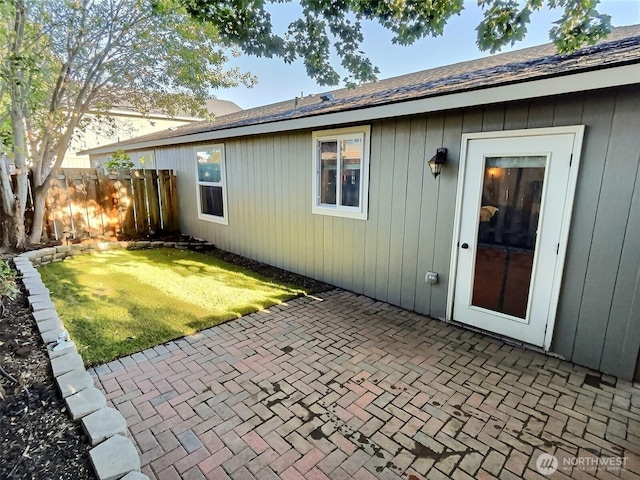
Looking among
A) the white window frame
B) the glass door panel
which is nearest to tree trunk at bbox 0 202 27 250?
the white window frame

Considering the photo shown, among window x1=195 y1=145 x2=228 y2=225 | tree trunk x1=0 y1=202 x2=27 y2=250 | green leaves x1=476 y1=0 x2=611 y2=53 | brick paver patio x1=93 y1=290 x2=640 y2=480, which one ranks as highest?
green leaves x1=476 y1=0 x2=611 y2=53

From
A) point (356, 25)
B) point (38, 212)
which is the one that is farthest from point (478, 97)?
point (38, 212)

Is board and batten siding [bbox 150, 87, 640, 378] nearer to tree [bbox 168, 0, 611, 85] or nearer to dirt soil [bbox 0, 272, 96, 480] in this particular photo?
tree [bbox 168, 0, 611, 85]

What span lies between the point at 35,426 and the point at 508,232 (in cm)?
426

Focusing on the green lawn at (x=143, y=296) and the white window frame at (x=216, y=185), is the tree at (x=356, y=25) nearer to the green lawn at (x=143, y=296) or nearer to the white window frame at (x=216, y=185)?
the green lawn at (x=143, y=296)

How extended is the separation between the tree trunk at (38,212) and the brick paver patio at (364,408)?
5243 millimetres

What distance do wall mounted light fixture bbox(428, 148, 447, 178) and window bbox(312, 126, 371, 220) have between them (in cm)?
103

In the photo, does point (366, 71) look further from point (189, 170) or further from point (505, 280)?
point (189, 170)

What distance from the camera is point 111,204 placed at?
7.78m

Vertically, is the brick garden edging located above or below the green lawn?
above

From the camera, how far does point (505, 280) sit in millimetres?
3625

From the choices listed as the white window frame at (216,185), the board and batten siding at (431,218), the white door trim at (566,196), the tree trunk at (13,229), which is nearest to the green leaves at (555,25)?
the board and batten siding at (431,218)

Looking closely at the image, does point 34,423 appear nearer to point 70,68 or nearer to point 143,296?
point 143,296

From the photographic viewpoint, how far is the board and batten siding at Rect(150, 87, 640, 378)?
2.88m
